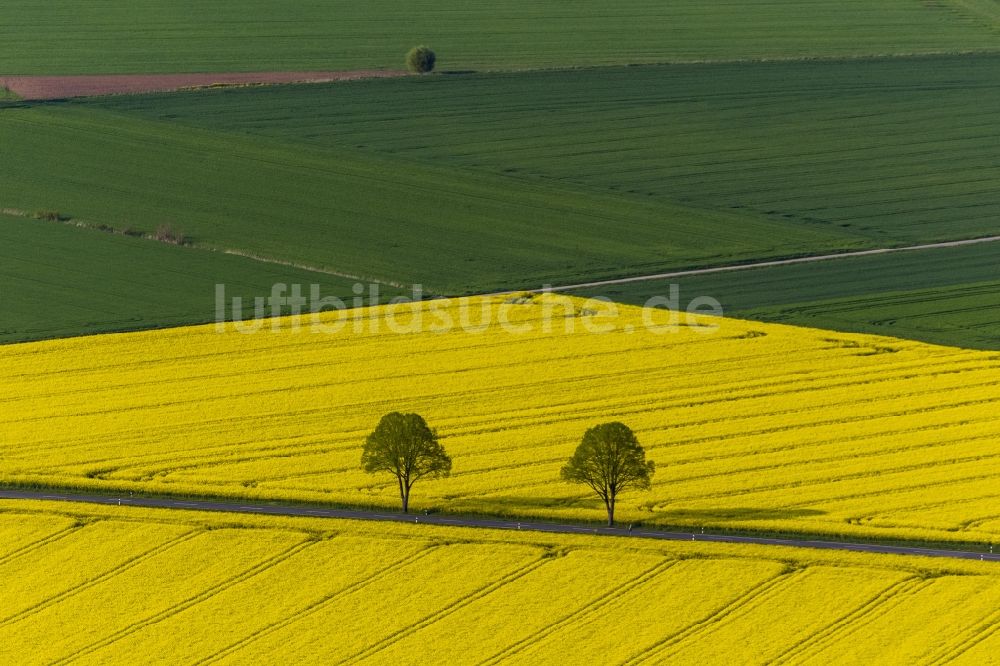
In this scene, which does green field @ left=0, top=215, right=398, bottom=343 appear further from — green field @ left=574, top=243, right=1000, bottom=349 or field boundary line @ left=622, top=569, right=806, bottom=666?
field boundary line @ left=622, top=569, right=806, bottom=666

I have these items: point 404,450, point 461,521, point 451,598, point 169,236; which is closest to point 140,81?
point 169,236

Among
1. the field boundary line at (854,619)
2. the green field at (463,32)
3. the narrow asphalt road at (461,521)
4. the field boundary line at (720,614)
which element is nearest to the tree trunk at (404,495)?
the narrow asphalt road at (461,521)

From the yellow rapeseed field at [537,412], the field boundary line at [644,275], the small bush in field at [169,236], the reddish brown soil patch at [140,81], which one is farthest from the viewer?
the reddish brown soil patch at [140,81]

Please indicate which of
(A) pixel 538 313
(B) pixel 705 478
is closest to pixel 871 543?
(B) pixel 705 478

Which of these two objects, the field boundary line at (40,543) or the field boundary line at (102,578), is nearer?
the field boundary line at (102,578)

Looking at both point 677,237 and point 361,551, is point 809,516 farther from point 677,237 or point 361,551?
point 677,237

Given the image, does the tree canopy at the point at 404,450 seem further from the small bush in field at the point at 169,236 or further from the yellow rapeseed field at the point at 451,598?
the small bush in field at the point at 169,236

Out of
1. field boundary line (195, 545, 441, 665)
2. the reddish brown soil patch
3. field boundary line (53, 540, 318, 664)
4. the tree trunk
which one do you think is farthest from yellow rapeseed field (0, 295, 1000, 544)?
the reddish brown soil patch
